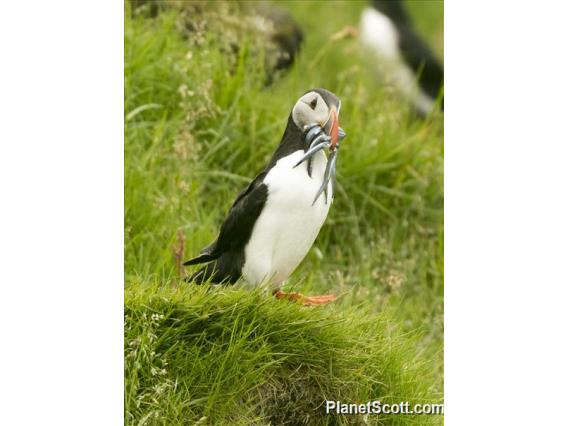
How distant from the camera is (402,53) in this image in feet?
16.9

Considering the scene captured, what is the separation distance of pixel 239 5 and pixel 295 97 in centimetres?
43

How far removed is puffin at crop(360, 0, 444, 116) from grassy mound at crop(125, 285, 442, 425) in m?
1.46

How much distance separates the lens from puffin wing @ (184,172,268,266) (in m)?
3.80

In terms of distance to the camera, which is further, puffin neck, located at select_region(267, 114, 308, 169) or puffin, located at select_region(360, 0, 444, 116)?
puffin, located at select_region(360, 0, 444, 116)

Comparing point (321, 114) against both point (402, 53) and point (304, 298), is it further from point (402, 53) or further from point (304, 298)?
point (402, 53)

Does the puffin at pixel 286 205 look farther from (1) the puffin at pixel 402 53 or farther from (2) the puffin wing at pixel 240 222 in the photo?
(1) the puffin at pixel 402 53

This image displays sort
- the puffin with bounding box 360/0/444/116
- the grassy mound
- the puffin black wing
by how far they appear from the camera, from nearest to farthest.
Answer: the grassy mound → the puffin black wing → the puffin with bounding box 360/0/444/116

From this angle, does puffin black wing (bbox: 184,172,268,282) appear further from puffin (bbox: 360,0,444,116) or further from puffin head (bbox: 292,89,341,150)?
puffin (bbox: 360,0,444,116)

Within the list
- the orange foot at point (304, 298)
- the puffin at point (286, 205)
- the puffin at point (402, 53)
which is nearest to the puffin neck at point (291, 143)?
the puffin at point (286, 205)

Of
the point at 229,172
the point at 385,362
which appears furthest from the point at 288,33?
the point at 385,362

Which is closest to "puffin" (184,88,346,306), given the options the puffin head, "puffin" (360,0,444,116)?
the puffin head

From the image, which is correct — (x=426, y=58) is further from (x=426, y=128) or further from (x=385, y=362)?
(x=385, y=362)

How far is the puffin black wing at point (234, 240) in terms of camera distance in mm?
3811

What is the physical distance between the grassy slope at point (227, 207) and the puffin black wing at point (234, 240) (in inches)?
5.3
